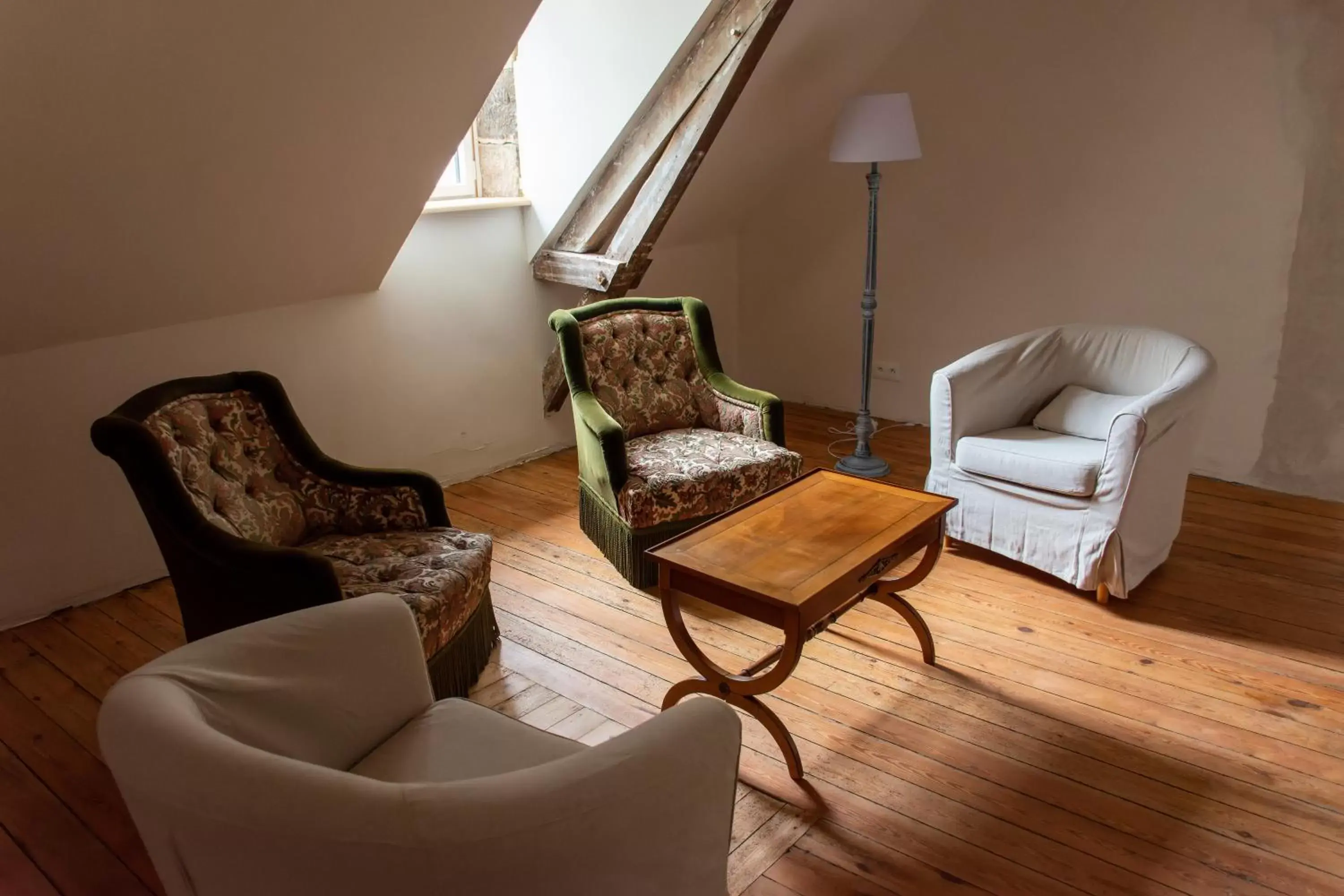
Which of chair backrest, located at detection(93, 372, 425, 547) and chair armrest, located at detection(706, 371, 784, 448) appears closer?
chair backrest, located at detection(93, 372, 425, 547)

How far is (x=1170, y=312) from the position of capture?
419 cm

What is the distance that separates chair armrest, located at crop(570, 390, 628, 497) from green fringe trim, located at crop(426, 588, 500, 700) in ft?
2.10

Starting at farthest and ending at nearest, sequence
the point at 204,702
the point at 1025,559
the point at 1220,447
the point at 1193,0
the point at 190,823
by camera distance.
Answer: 1. the point at 1220,447
2. the point at 1193,0
3. the point at 1025,559
4. the point at 204,702
5. the point at 190,823

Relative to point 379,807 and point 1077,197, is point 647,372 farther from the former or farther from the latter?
point 379,807

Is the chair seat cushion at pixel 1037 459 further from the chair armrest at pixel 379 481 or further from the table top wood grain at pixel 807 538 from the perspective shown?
the chair armrest at pixel 379 481

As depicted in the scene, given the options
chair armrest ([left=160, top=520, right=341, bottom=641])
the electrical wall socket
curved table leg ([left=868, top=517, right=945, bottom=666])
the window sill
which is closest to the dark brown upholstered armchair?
chair armrest ([left=160, top=520, right=341, bottom=641])

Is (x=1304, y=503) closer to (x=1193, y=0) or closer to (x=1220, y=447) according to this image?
(x=1220, y=447)

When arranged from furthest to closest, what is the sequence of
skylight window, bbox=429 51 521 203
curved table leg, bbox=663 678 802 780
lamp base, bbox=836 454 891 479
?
lamp base, bbox=836 454 891 479 < skylight window, bbox=429 51 521 203 < curved table leg, bbox=663 678 802 780

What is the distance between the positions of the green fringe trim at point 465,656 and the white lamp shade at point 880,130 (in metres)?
2.21

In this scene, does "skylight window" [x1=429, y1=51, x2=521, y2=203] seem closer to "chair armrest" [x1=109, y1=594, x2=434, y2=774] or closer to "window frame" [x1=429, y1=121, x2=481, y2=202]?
"window frame" [x1=429, y1=121, x2=481, y2=202]

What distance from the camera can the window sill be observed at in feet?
13.0

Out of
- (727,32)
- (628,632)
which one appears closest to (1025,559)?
(628,632)

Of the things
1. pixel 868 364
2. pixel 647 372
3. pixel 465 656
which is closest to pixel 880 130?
pixel 868 364

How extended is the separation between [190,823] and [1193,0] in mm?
4349
